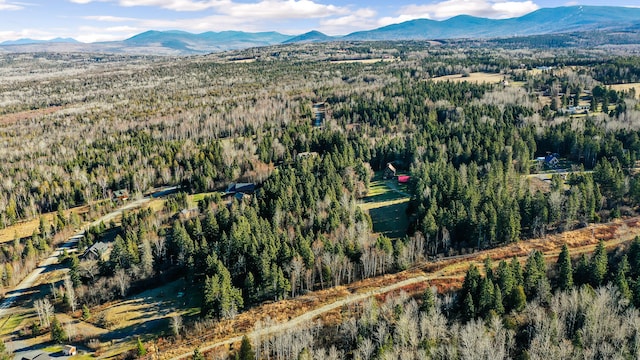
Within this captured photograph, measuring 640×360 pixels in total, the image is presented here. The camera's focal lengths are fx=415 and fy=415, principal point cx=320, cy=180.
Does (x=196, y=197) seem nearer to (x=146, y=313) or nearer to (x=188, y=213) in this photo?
(x=188, y=213)

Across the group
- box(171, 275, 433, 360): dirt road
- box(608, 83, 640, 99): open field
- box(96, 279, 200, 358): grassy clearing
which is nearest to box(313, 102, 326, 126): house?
box(96, 279, 200, 358): grassy clearing

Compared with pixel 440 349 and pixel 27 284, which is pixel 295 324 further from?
pixel 27 284

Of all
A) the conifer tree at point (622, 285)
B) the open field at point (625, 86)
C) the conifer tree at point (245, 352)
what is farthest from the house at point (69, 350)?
the open field at point (625, 86)

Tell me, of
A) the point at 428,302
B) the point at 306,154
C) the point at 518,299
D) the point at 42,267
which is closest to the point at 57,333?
the point at 42,267

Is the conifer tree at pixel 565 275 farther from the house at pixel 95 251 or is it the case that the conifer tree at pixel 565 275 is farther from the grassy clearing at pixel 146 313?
the house at pixel 95 251

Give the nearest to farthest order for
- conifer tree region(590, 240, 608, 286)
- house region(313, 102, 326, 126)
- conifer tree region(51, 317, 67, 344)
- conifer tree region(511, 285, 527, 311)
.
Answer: conifer tree region(511, 285, 527, 311), conifer tree region(590, 240, 608, 286), conifer tree region(51, 317, 67, 344), house region(313, 102, 326, 126)

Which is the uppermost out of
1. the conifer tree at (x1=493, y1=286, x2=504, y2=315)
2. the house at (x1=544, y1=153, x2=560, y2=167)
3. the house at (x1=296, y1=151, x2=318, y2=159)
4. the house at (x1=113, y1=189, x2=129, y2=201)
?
the house at (x1=296, y1=151, x2=318, y2=159)

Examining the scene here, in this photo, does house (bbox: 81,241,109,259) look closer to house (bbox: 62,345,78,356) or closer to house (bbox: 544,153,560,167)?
house (bbox: 62,345,78,356)

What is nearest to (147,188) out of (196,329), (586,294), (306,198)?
(306,198)

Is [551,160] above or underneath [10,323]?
above
